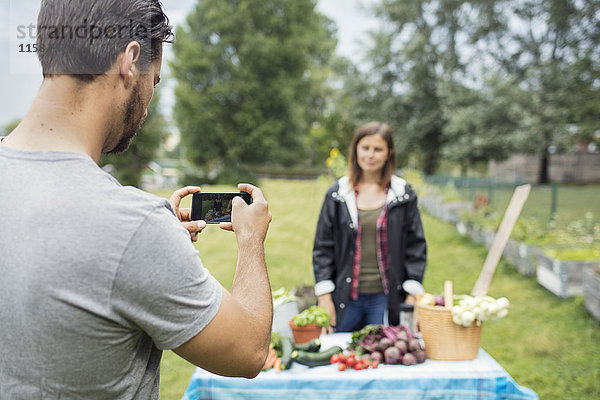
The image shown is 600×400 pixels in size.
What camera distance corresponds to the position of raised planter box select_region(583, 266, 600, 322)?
455cm

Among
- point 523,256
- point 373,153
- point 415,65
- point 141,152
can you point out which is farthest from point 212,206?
point 415,65

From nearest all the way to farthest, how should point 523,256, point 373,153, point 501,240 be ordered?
point 501,240
point 373,153
point 523,256

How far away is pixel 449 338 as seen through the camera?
2135 millimetres

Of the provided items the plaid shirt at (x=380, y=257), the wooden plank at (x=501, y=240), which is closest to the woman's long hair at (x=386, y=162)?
the plaid shirt at (x=380, y=257)

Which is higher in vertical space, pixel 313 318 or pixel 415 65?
pixel 415 65

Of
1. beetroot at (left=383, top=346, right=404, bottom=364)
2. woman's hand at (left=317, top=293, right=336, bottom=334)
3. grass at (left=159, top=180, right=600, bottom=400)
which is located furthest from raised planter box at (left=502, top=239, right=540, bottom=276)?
beetroot at (left=383, top=346, right=404, bottom=364)

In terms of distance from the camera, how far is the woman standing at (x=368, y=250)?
Result: 2.83 m

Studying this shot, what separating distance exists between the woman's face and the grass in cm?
79

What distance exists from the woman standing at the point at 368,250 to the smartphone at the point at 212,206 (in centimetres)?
178

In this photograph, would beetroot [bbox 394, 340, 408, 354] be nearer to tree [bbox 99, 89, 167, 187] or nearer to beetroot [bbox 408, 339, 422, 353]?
beetroot [bbox 408, 339, 422, 353]

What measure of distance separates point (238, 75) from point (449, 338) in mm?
17675

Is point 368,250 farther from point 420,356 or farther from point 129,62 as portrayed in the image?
point 129,62

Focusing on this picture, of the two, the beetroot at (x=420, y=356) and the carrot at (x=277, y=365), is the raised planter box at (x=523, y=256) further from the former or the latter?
the carrot at (x=277, y=365)

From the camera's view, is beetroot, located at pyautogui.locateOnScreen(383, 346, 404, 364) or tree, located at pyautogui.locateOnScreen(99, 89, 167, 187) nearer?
beetroot, located at pyautogui.locateOnScreen(383, 346, 404, 364)
